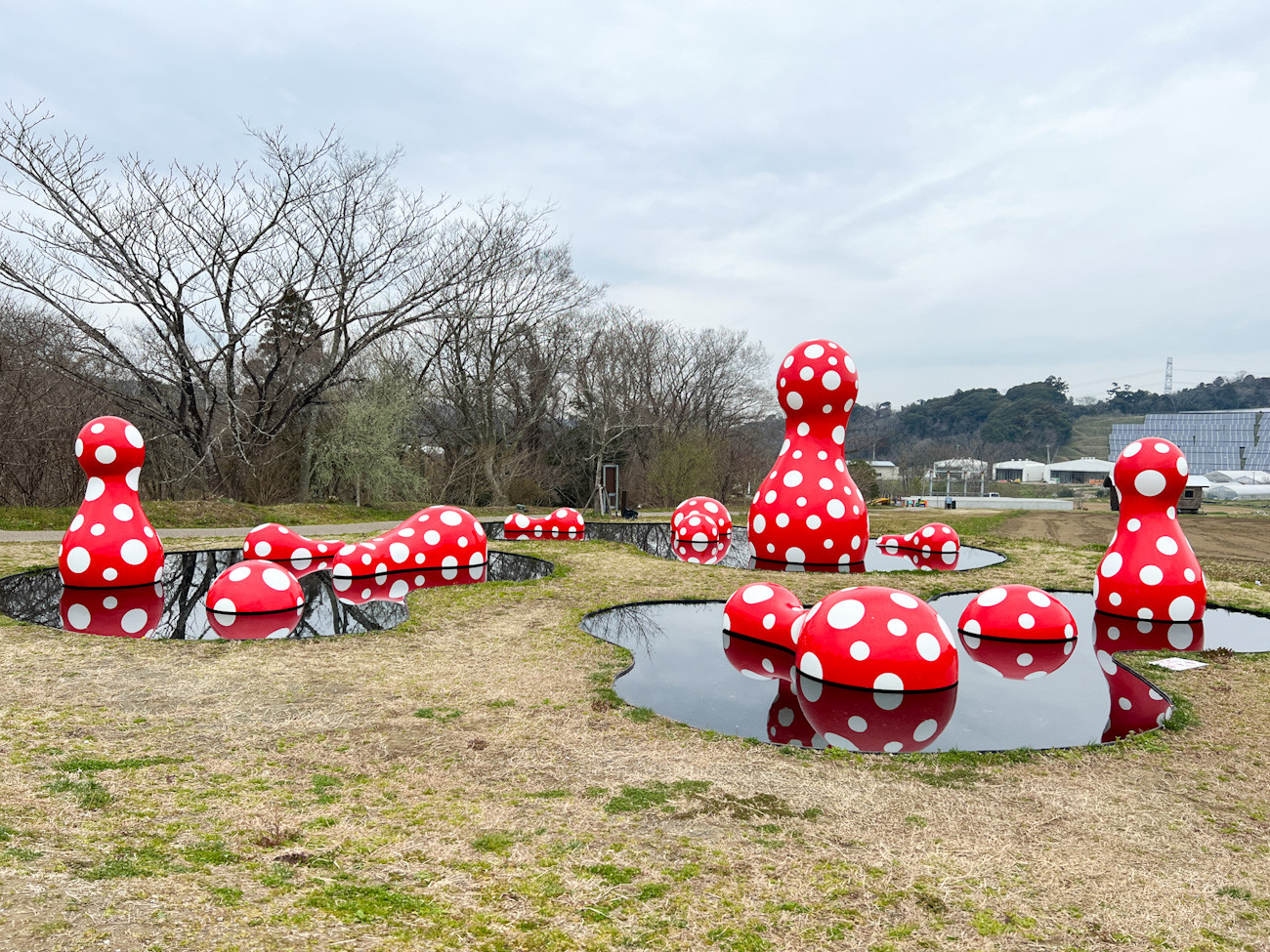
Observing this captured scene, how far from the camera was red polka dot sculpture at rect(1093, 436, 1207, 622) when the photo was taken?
8.73 metres

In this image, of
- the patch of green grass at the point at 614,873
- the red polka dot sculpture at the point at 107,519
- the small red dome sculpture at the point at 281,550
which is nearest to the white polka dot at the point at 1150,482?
the patch of green grass at the point at 614,873

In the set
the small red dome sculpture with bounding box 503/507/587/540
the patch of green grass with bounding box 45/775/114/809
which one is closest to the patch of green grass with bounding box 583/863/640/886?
the patch of green grass with bounding box 45/775/114/809

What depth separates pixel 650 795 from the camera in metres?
4.26

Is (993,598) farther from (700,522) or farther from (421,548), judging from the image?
(700,522)

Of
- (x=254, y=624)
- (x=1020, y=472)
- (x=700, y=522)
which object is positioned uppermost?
(x=1020, y=472)

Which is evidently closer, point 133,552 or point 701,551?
point 133,552

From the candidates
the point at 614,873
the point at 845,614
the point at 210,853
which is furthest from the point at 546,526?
the point at 614,873

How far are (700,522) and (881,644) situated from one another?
10.1 m

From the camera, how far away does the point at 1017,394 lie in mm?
95688

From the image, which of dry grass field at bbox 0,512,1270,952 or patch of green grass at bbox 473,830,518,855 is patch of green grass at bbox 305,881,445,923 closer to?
dry grass field at bbox 0,512,1270,952

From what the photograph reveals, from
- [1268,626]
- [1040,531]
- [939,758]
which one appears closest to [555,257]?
[1040,531]

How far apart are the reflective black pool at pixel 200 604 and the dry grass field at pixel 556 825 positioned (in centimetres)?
157

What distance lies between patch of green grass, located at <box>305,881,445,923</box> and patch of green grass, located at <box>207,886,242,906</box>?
261mm

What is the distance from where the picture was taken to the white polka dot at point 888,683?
6.16 metres
